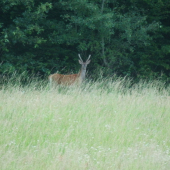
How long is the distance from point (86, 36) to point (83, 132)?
8.59 meters

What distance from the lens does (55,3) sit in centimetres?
1309

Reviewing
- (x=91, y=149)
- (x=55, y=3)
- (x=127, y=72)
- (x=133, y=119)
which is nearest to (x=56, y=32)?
(x=55, y=3)

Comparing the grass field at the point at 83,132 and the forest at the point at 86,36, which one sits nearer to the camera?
the grass field at the point at 83,132

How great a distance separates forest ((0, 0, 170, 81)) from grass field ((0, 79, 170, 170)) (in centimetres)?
494

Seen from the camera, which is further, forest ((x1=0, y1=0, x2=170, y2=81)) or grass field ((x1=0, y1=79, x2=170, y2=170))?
forest ((x1=0, y1=0, x2=170, y2=81))

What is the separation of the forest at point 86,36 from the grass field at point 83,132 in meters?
4.94

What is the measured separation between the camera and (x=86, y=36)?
1315cm

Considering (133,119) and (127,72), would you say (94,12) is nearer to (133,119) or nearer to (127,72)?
(127,72)

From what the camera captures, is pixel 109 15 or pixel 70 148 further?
pixel 109 15

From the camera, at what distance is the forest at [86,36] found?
11.8 metres

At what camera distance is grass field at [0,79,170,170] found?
3807 mm

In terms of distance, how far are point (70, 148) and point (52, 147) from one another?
0.23 metres

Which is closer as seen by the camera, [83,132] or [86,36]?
[83,132]

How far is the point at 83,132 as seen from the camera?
4.95m
